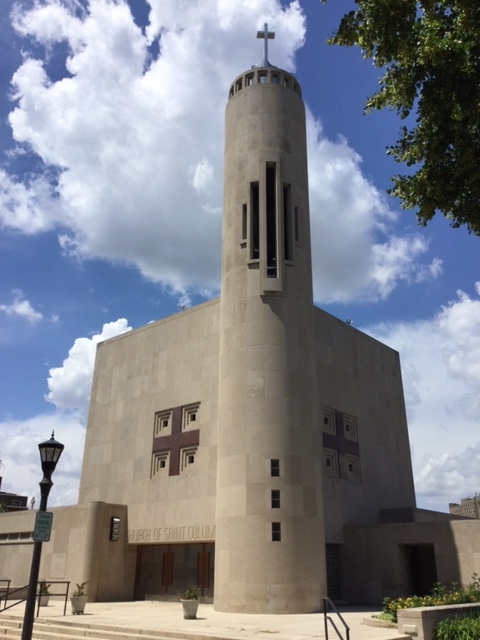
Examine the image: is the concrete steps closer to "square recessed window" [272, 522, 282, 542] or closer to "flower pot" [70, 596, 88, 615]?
"flower pot" [70, 596, 88, 615]

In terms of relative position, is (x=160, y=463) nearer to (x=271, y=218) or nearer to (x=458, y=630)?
(x=271, y=218)

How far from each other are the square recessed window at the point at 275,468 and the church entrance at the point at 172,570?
6446 mm

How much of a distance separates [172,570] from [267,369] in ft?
38.4

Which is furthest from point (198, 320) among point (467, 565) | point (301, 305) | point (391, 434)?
point (467, 565)

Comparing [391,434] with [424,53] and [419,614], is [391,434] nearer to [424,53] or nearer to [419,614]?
[419,614]

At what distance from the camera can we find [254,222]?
27469mm

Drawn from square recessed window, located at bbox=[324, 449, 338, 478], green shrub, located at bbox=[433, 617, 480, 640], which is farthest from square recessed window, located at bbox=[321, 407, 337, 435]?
green shrub, located at bbox=[433, 617, 480, 640]

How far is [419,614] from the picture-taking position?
14.0m

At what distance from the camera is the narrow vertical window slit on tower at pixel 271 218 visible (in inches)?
1064

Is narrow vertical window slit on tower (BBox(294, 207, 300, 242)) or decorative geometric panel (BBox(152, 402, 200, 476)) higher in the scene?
narrow vertical window slit on tower (BBox(294, 207, 300, 242))

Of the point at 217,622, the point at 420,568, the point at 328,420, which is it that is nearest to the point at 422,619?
the point at 217,622

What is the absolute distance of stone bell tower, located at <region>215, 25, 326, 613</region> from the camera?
22.0 meters

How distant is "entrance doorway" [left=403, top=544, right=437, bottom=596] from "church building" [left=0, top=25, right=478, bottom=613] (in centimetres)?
9

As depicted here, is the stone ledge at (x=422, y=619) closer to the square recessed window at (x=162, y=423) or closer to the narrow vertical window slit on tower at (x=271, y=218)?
the narrow vertical window slit on tower at (x=271, y=218)
